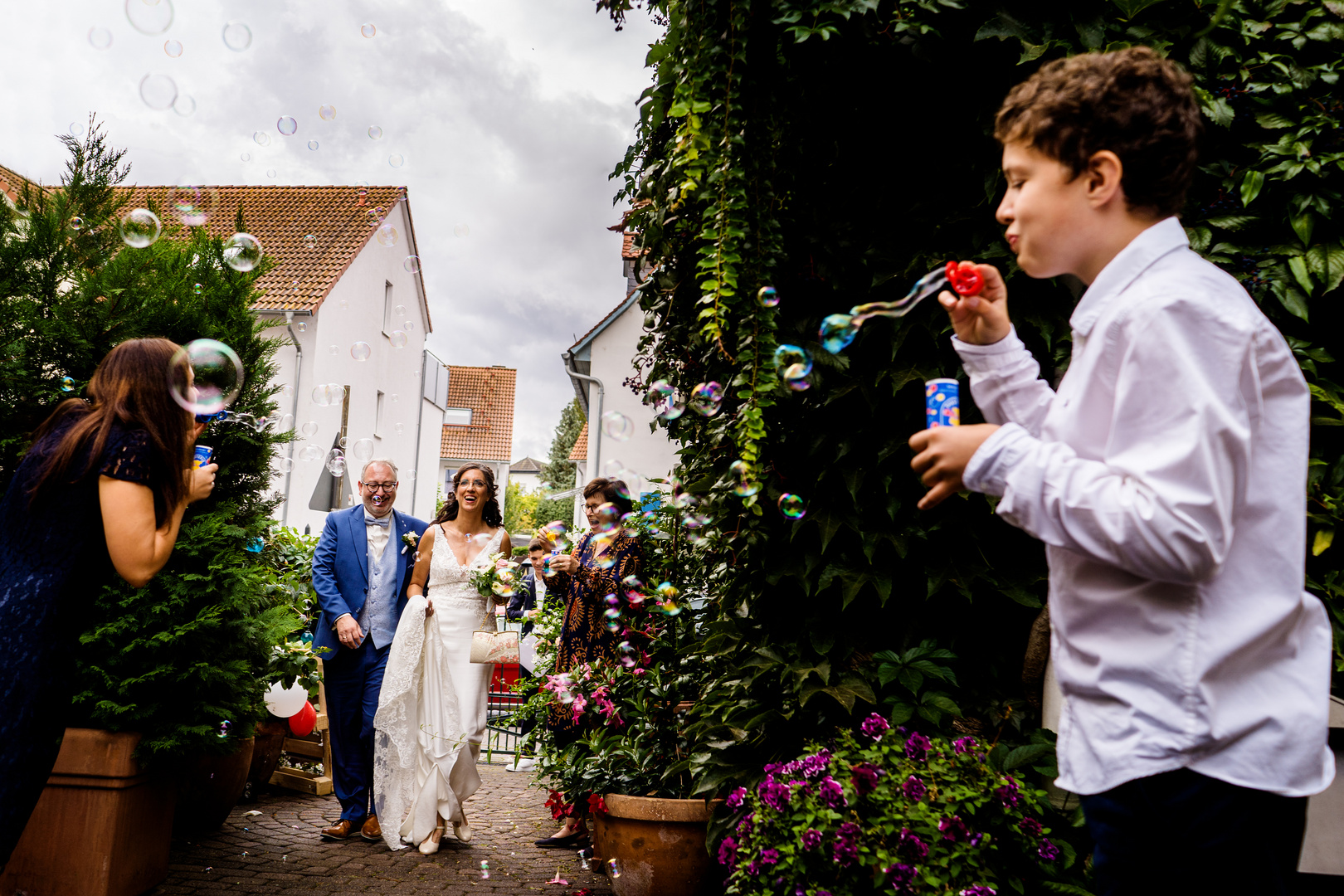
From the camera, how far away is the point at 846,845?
254 centimetres

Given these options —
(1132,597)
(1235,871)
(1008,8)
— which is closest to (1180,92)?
(1132,597)

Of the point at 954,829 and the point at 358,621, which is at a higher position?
the point at 358,621

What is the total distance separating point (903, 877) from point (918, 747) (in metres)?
0.39

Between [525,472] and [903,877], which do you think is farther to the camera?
[525,472]

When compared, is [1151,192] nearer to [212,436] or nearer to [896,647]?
[896,647]

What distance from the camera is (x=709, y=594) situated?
14.3 ft

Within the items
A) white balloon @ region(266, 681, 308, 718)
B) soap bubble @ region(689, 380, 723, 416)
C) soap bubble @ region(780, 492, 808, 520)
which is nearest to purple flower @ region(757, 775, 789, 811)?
soap bubble @ region(780, 492, 808, 520)

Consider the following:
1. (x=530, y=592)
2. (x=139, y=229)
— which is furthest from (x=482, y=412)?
(x=139, y=229)

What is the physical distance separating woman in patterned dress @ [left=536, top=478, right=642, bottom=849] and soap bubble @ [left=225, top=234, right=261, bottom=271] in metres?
2.35

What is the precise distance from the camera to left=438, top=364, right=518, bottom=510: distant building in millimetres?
38406

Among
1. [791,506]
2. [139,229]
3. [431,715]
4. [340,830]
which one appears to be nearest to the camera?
[791,506]

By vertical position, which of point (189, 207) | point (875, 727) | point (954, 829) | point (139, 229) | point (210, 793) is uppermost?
point (189, 207)

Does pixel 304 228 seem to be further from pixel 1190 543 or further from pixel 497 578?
pixel 1190 543

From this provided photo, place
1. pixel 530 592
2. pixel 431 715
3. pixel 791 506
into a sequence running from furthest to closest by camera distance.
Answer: pixel 530 592 < pixel 431 715 < pixel 791 506
